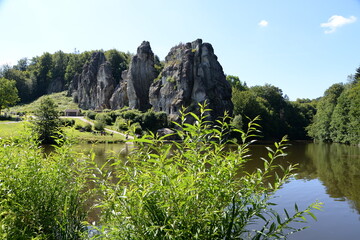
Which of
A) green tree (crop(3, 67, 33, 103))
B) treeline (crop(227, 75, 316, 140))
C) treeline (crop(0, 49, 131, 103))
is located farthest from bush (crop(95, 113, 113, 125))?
green tree (crop(3, 67, 33, 103))

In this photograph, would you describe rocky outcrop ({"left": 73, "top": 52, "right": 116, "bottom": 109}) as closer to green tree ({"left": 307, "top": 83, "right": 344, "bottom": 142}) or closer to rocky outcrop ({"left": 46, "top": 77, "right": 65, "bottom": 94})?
rocky outcrop ({"left": 46, "top": 77, "right": 65, "bottom": 94})

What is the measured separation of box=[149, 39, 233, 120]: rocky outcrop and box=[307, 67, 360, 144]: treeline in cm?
2504

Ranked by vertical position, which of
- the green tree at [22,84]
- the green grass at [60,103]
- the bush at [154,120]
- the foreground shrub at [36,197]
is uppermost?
the green tree at [22,84]

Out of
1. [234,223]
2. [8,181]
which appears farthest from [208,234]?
[8,181]

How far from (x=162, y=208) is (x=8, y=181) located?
2.26 meters

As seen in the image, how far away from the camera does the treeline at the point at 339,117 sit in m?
52.7

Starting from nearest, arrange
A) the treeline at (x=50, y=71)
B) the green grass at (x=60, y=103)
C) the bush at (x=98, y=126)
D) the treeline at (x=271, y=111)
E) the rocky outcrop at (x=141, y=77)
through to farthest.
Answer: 1. the bush at (x=98, y=126)
2. the treeline at (x=271, y=111)
3. the rocky outcrop at (x=141, y=77)
4. the green grass at (x=60, y=103)
5. the treeline at (x=50, y=71)

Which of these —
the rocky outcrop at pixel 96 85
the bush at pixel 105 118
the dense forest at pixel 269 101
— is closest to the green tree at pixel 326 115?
the dense forest at pixel 269 101

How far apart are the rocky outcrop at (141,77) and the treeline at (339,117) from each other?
158 feet

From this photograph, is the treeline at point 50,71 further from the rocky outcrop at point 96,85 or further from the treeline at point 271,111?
the treeline at point 271,111

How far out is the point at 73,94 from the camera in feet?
332

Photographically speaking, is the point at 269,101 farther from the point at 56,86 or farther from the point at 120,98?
the point at 56,86

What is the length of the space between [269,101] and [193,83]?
119 ft

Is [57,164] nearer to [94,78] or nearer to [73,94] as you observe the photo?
[94,78]
